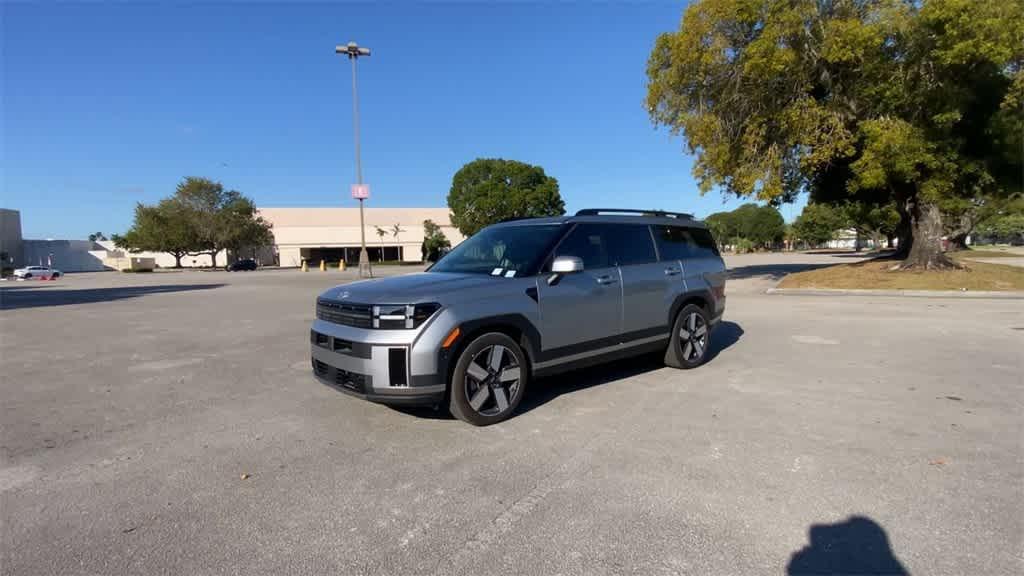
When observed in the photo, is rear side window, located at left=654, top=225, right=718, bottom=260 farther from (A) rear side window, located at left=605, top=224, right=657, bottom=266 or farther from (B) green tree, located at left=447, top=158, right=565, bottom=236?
(B) green tree, located at left=447, top=158, right=565, bottom=236

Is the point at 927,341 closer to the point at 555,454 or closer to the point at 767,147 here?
the point at 555,454

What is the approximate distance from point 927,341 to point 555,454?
23.1 feet

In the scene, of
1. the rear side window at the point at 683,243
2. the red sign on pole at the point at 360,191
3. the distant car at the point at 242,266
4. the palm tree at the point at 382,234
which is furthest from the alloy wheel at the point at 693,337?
the palm tree at the point at 382,234

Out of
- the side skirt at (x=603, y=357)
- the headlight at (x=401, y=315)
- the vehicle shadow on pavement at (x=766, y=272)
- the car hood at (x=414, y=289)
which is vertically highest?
the car hood at (x=414, y=289)

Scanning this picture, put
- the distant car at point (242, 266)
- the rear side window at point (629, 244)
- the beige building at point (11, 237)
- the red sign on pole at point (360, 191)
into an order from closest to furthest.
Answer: the rear side window at point (629, 244) → the red sign on pole at point (360, 191) → the distant car at point (242, 266) → the beige building at point (11, 237)

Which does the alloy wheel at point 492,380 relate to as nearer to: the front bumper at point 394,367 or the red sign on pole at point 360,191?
the front bumper at point 394,367

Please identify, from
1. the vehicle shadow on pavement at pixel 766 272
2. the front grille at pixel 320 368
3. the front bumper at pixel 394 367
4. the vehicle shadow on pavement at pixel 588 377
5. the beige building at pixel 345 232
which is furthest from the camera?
Result: the beige building at pixel 345 232

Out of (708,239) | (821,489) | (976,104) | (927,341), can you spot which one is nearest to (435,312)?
(821,489)

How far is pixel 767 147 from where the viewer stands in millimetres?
17547

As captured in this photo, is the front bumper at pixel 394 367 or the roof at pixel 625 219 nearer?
the front bumper at pixel 394 367

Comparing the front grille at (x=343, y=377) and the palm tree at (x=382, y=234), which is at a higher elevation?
the palm tree at (x=382, y=234)

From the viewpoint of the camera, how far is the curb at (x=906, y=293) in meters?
14.0

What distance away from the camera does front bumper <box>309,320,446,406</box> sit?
13.2 feet

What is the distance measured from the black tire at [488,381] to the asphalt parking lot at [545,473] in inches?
6.7
